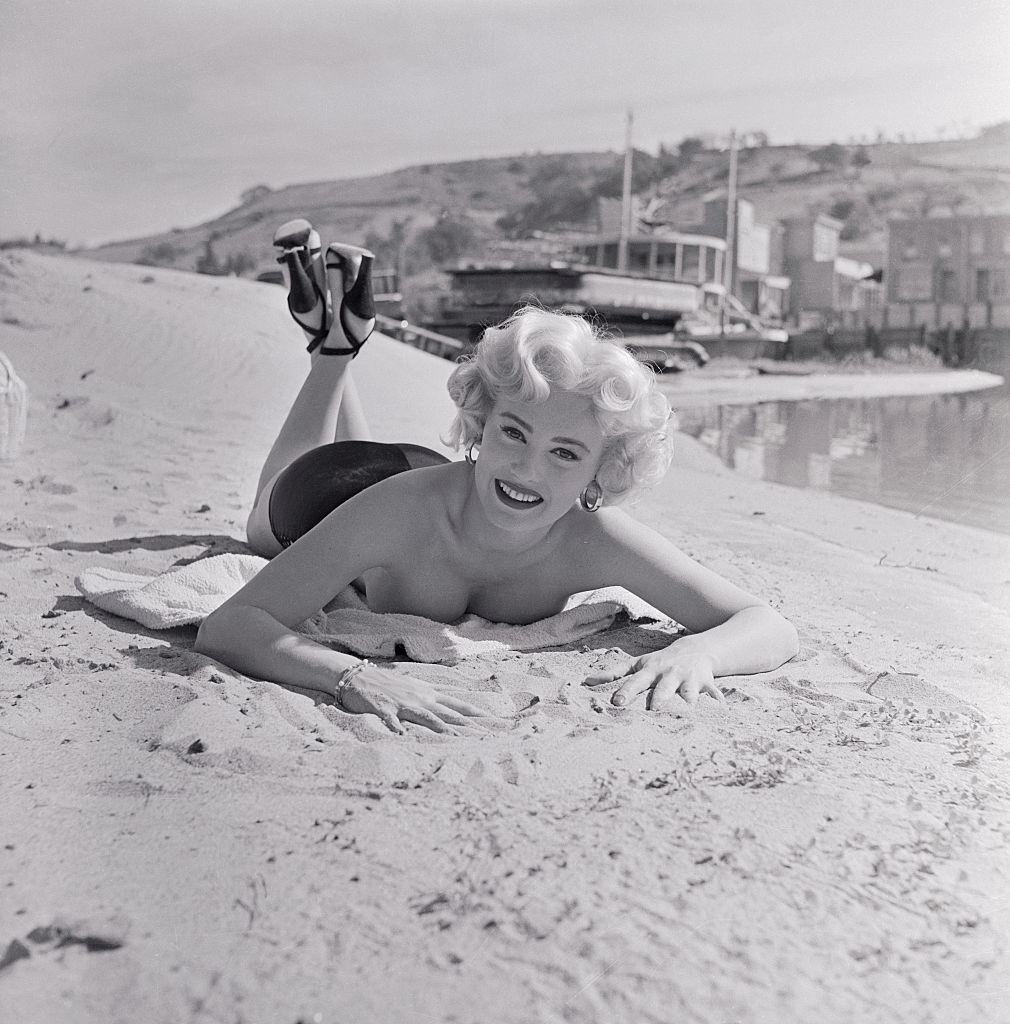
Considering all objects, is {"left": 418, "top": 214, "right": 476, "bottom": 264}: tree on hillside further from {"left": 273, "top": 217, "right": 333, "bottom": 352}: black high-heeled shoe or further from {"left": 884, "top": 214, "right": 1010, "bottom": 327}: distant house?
{"left": 273, "top": 217, "right": 333, "bottom": 352}: black high-heeled shoe

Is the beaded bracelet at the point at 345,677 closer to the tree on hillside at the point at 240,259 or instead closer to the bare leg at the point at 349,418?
the bare leg at the point at 349,418

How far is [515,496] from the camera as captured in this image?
7.24 ft

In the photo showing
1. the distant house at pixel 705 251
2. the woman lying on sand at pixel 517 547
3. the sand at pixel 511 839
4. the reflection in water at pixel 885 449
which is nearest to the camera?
the sand at pixel 511 839

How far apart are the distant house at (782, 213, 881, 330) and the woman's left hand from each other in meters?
34.8

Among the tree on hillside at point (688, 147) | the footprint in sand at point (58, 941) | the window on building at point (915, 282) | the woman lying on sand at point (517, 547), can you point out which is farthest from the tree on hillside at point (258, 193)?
the window on building at point (915, 282)

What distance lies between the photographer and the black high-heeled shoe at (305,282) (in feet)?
11.5

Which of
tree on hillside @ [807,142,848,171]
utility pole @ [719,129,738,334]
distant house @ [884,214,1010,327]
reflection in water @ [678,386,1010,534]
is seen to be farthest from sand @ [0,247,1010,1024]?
utility pole @ [719,129,738,334]

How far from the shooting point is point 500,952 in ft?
3.73

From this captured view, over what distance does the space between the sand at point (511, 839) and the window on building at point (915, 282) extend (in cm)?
2420

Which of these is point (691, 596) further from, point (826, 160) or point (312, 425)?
point (826, 160)

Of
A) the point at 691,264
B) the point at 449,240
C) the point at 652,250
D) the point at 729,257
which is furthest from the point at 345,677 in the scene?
the point at 691,264

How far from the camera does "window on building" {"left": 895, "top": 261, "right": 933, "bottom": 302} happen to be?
24.7 m

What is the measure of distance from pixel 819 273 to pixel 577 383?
3705 centimetres

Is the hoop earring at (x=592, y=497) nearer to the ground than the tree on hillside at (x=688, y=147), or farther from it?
nearer to the ground
